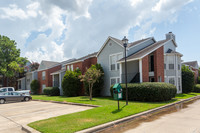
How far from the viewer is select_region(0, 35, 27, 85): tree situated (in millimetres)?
32469

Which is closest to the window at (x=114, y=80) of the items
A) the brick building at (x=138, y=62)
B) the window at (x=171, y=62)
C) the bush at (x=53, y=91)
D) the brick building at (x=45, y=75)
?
the brick building at (x=138, y=62)

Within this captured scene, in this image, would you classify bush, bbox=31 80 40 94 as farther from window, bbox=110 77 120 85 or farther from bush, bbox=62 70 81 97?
window, bbox=110 77 120 85

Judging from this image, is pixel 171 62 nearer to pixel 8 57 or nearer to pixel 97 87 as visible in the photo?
pixel 97 87

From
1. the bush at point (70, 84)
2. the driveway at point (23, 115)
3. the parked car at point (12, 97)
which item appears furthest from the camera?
the bush at point (70, 84)

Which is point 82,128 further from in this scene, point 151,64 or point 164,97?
point 151,64

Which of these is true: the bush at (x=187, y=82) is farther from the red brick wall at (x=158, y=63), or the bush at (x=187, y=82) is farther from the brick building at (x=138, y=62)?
the red brick wall at (x=158, y=63)

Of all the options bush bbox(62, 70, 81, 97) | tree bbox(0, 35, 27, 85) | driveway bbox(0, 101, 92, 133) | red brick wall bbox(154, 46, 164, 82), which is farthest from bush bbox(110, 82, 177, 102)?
tree bbox(0, 35, 27, 85)

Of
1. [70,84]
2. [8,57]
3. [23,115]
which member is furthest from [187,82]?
[8,57]

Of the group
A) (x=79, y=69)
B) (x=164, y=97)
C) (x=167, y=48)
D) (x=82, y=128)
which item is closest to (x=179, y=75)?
(x=167, y=48)

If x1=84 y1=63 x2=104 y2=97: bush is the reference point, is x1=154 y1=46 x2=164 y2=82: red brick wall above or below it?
above

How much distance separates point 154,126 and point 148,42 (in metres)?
17.3

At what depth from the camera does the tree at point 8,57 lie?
32.5 m

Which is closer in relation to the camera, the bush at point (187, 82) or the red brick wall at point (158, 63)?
the red brick wall at point (158, 63)

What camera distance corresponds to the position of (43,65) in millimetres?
35094
